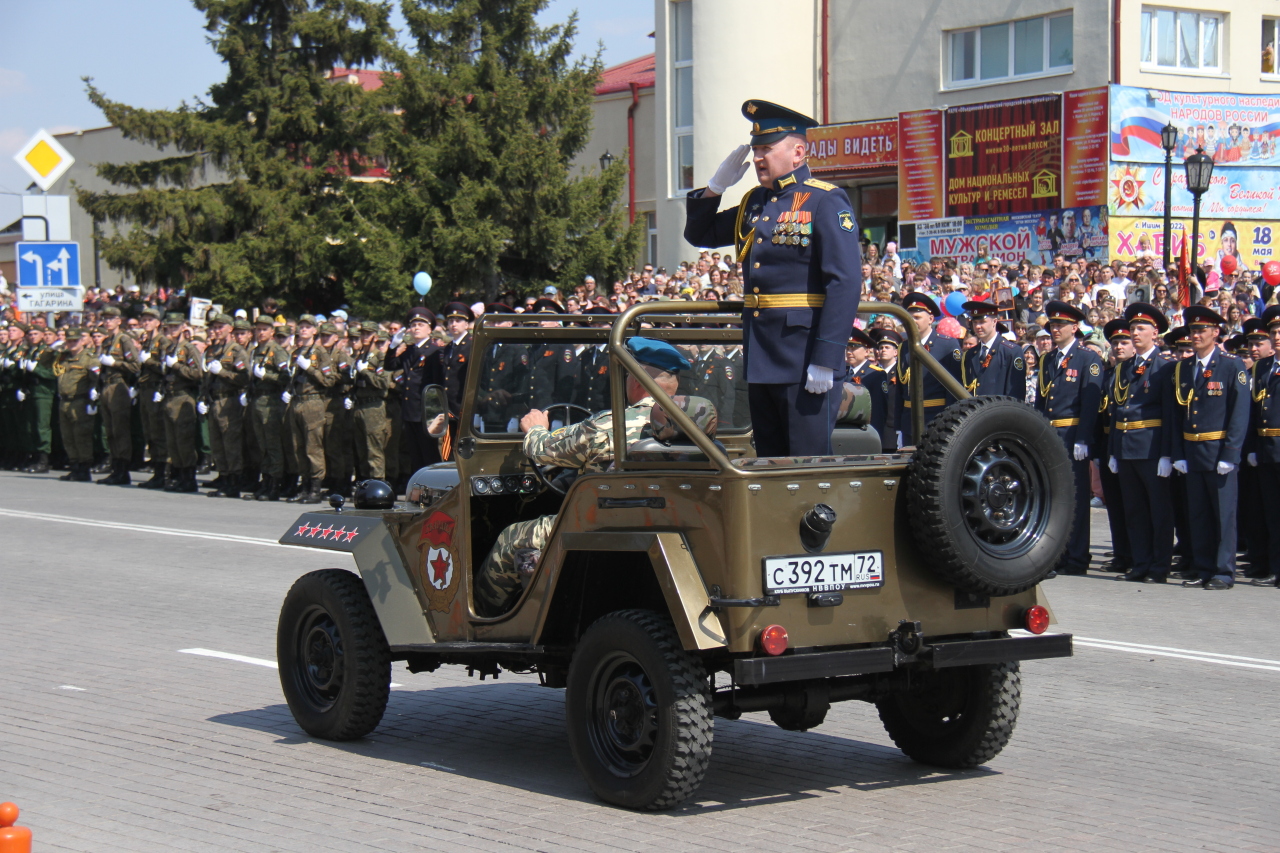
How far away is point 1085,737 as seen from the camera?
6633 mm

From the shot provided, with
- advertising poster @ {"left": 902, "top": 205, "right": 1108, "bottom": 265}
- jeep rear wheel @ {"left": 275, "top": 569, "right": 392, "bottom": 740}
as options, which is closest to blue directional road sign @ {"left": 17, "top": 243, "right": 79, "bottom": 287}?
jeep rear wheel @ {"left": 275, "top": 569, "right": 392, "bottom": 740}

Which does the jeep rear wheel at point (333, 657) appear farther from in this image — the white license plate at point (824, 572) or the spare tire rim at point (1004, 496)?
the spare tire rim at point (1004, 496)

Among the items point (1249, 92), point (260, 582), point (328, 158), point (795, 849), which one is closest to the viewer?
point (795, 849)

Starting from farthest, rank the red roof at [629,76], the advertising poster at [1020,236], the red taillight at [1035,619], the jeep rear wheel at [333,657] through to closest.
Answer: the red roof at [629,76] < the advertising poster at [1020,236] < the jeep rear wheel at [333,657] < the red taillight at [1035,619]

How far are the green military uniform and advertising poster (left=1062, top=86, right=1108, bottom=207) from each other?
721 inches

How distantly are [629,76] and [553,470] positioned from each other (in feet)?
136

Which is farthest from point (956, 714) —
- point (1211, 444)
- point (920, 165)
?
point (920, 165)

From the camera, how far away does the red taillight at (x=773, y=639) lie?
504 centimetres

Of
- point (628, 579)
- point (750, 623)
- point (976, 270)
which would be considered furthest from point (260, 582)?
point (976, 270)

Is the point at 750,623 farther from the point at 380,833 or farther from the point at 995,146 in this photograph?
the point at 995,146

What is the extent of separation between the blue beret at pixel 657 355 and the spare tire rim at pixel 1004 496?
1172mm

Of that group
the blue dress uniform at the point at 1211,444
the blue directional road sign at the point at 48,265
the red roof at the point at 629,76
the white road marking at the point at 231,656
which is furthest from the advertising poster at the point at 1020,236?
the white road marking at the point at 231,656

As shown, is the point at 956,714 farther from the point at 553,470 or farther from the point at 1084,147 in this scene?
the point at 1084,147

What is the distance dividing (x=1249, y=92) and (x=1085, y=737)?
27.8m
